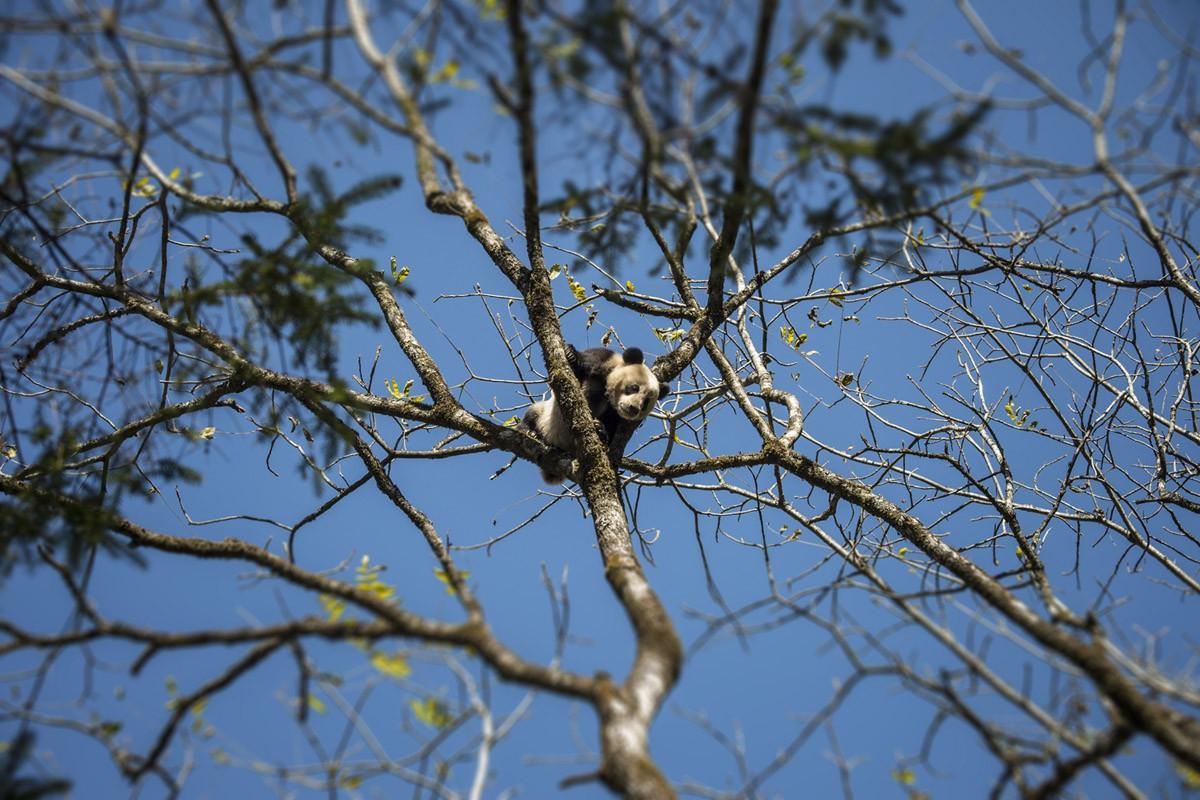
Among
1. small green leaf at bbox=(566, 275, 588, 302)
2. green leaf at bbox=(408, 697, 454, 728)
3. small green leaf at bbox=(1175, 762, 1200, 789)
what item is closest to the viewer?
small green leaf at bbox=(1175, 762, 1200, 789)

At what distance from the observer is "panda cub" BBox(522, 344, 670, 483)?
6055 millimetres

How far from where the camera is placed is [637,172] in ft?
11.4

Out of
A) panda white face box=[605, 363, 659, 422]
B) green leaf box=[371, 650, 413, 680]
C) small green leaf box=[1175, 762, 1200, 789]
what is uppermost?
panda white face box=[605, 363, 659, 422]

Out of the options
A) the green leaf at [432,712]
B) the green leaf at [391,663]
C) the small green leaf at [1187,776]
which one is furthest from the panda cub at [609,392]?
the small green leaf at [1187,776]

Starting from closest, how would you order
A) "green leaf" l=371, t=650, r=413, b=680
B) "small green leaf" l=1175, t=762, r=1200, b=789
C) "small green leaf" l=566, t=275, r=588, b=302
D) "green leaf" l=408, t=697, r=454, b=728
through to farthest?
"small green leaf" l=1175, t=762, r=1200, b=789
"green leaf" l=371, t=650, r=413, b=680
"green leaf" l=408, t=697, r=454, b=728
"small green leaf" l=566, t=275, r=588, b=302

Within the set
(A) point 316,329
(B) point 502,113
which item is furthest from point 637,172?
(A) point 316,329

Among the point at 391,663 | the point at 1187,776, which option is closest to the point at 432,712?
the point at 391,663

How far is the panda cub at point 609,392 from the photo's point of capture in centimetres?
605

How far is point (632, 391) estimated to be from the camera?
6.29 metres

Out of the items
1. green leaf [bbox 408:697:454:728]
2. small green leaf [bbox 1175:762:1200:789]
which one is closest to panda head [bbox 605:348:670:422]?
green leaf [bbox 408:697:454:728]

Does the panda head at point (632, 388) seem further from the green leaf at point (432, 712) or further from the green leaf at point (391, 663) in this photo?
the green leaf at point (391, 663)

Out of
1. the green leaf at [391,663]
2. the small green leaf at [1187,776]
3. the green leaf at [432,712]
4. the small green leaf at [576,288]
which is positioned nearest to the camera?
the small green leaf at [1187,776]

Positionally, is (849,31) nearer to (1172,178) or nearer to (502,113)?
(502,113)

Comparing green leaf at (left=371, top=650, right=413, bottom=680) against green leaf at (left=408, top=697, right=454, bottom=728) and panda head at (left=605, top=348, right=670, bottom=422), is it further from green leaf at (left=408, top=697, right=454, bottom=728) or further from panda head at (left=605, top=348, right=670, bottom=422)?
panda head at (left=605, top=348, right=670, bottom=422)
